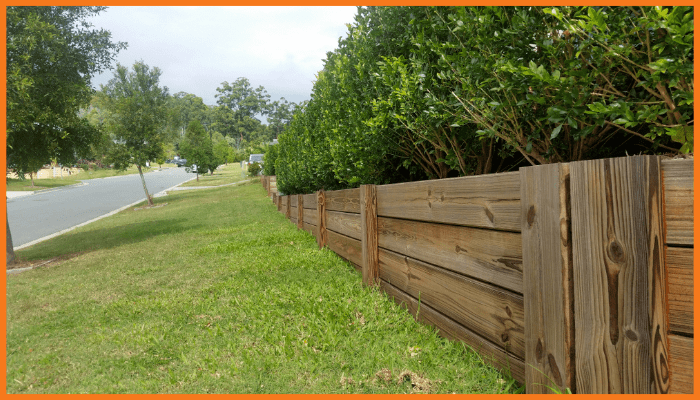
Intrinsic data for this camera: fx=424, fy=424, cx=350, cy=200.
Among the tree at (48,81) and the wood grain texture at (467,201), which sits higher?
the tree at (48,81)

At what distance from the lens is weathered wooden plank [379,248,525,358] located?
2.39 m

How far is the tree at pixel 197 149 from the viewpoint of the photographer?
40844 mm

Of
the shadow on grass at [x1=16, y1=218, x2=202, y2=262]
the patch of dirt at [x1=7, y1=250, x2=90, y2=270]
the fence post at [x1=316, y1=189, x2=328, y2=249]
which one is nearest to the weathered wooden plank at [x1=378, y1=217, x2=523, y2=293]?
the fence post at [x1=316, y1=189, x2=328, y2=249]

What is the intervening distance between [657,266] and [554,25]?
1.48 metres

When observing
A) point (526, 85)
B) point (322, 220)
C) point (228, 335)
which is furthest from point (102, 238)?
point (526, 85)

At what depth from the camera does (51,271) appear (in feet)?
25.0

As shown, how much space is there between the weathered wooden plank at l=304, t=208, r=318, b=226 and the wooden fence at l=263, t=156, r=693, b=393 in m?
4.99

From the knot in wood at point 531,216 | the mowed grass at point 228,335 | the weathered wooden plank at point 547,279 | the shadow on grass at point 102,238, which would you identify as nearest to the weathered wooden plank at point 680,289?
the weathered wooden plank at point 547,279

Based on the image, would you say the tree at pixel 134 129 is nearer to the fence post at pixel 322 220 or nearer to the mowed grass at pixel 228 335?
the mowed grass at pixel 228 335

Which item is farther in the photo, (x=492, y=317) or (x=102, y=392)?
(x=102, y=392)

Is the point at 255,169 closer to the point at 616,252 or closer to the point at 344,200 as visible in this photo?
the point at 344,200

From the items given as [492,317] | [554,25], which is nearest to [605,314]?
[492,317]

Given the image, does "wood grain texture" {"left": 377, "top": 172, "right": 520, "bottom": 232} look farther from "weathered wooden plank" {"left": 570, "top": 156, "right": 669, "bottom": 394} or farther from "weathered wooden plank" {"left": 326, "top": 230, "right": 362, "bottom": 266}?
"weathered wooden plank" {"left": 326, "top": 230, "right": 362, "bottom": 266}

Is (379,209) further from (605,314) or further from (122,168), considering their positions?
(122,168)
